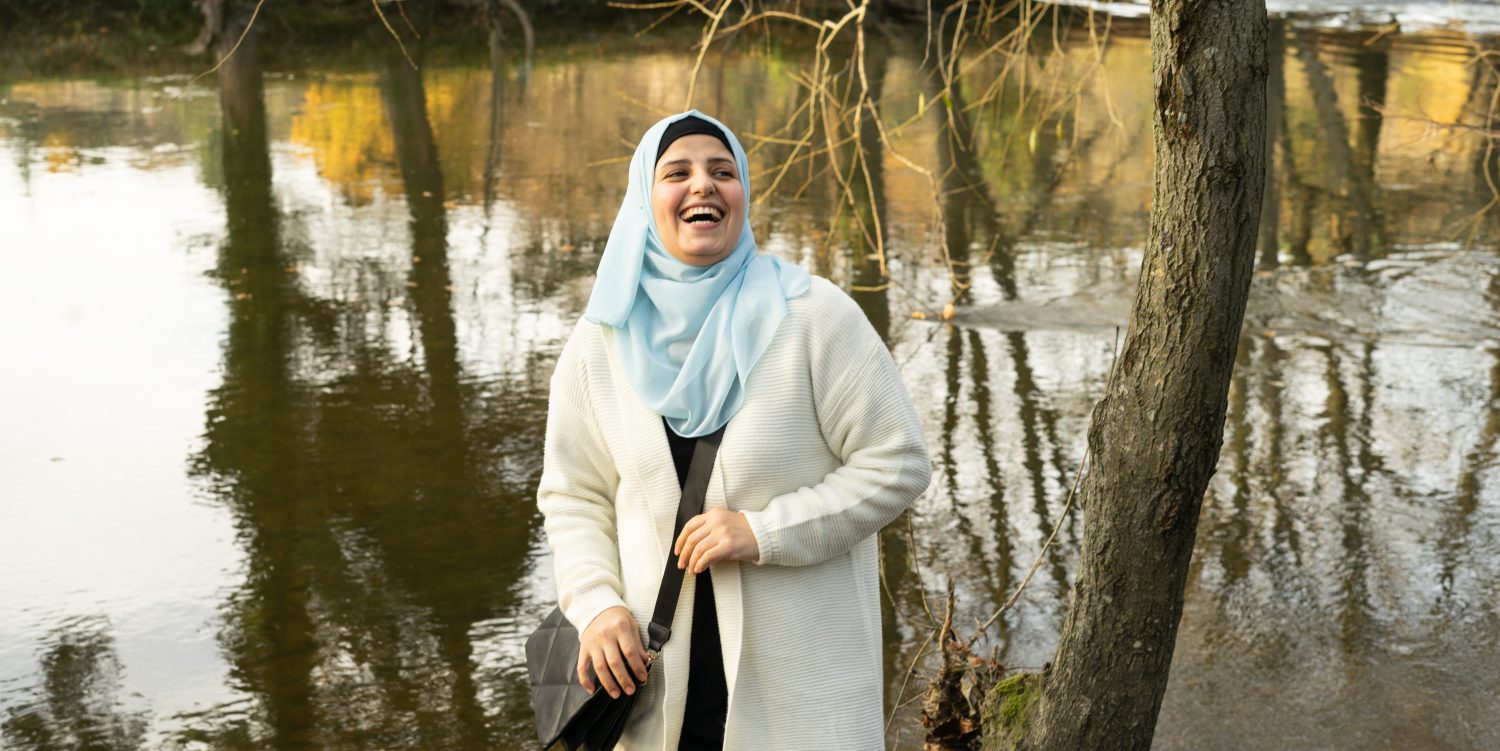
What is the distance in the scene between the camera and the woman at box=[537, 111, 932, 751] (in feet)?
8.16

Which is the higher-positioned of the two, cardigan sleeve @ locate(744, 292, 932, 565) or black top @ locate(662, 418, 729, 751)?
cardigan sleeve @ locate(744, 292, 932, 565)

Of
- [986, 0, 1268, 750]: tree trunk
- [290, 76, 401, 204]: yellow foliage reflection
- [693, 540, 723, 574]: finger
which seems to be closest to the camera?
[693, 540, 723, 574]: finger

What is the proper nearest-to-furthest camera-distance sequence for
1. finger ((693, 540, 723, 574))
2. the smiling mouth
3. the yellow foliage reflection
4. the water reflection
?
finger ((693, 540, 723, 574)) → the smiling mouth → the water reflection → the yellow foliage reflection

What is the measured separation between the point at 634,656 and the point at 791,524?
0.34m

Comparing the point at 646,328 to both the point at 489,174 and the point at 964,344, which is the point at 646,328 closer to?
the point at 964,344

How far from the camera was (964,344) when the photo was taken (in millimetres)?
7953

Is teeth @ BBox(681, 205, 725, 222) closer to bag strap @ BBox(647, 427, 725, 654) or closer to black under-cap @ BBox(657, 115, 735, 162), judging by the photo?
black under-cap @ BBox(657, 115, 735, 162)

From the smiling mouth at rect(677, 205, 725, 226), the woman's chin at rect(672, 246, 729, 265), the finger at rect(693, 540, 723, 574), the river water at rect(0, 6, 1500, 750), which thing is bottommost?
the river water at rect(0, 6, 1500, 750)

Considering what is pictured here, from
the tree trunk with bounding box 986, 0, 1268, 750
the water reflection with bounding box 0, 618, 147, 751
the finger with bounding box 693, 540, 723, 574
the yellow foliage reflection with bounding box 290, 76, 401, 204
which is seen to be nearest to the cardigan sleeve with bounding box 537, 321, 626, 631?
the finger with bounding box 693, 540, 723, 574

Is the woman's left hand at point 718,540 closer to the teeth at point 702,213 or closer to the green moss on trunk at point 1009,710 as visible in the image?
the teeth at point 702,213

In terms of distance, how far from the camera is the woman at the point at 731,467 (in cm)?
249

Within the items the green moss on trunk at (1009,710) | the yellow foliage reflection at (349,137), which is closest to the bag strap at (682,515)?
the green moss on trunk at (1009,710)

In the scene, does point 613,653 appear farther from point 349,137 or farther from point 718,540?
point 349,137

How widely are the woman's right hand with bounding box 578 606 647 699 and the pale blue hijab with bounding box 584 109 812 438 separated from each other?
336mm
